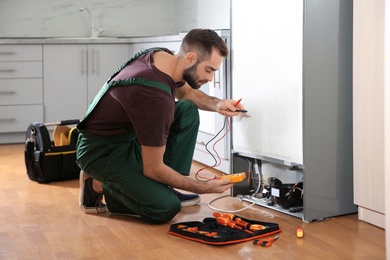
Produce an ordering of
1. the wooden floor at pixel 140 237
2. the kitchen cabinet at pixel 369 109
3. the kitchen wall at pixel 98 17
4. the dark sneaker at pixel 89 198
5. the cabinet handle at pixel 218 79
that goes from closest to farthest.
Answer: the wooden floor at pixel 140 237 → the kitchen cabinet at pixel 369 109 → the dark sneaker at pixel 89 198 → the cabinet handle at pixel 218 79 → the kitchen wall at pixel 98 17

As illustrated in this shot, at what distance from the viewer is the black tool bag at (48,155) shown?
4.12 m

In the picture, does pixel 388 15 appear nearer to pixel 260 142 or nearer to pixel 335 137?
pixel 335 137

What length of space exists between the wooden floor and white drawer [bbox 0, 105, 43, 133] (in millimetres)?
2044

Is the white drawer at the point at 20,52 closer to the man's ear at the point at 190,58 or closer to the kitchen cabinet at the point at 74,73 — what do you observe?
the kitchen cabinet at the point at 74,73

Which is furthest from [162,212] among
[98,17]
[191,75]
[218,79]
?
[98,17]

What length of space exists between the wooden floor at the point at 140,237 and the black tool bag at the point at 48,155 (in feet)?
1.44

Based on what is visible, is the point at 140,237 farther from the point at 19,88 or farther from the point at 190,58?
the point at 19,88

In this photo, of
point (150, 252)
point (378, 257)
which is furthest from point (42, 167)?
point (378, 257)

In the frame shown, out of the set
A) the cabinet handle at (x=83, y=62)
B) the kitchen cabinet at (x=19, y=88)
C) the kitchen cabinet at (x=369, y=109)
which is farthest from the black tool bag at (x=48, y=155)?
the kitchen cabinet at (x=369, y=109)

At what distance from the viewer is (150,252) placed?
2.71m

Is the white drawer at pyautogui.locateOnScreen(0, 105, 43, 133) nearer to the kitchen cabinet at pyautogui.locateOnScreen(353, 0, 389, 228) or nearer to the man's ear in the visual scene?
the man's ear

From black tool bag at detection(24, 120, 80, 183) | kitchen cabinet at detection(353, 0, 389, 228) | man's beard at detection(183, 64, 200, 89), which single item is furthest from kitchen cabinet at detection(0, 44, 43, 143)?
kitchen cabinet at detection(353, 0, 389, 228)

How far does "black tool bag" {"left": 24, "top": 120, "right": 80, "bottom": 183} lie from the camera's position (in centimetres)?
Result: 412

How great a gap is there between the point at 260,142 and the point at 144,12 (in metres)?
3.36
